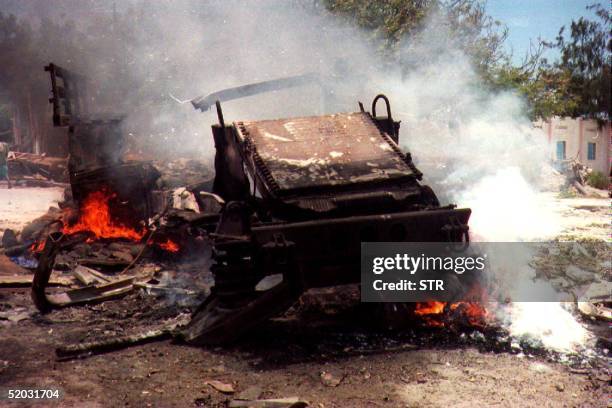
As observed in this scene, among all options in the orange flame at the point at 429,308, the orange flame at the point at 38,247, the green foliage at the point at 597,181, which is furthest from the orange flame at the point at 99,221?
the green foliage at the point at 597,181

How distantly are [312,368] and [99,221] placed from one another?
644 cm

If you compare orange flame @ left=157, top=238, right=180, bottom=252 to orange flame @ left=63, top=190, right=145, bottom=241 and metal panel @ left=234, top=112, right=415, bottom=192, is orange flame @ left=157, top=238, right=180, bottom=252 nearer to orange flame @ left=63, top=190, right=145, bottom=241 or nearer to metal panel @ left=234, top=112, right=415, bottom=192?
orange flame @ left=63, top=190, right=145, bottom=241

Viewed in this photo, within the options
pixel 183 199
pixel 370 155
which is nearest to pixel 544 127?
pixel 183 199

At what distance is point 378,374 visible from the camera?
4.79 meters

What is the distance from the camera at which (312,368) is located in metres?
4.92

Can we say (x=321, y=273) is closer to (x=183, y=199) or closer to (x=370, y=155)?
(x=370, y=155)

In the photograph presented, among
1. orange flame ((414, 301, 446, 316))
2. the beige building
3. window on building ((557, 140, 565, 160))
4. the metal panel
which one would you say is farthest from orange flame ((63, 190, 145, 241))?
window on building ((557, 140, 565, 160))

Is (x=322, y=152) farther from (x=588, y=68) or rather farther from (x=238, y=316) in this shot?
(x=588, y=68)

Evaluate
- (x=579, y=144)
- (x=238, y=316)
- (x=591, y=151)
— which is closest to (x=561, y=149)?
(x=579, y=144)

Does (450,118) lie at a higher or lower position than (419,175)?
higher

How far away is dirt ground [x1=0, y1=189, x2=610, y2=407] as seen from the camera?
4.36m

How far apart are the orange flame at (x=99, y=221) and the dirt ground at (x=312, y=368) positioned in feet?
11.9

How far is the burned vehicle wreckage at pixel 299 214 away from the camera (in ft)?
17.5

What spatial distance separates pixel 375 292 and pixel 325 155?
5.22 ft
